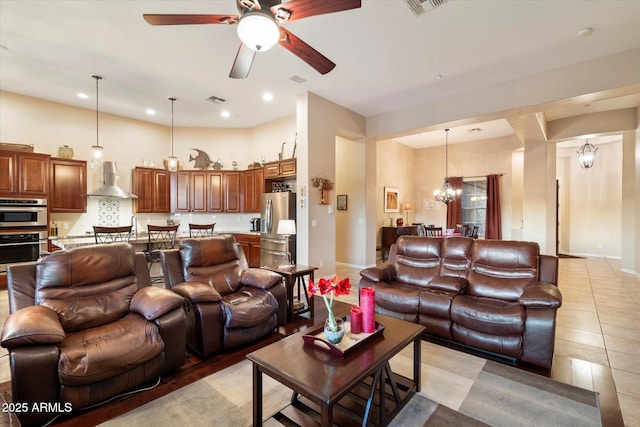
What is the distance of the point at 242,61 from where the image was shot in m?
2.73

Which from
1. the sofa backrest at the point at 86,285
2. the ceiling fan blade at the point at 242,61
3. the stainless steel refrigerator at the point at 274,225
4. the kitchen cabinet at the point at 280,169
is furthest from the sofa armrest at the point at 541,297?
the kitchen cabinet at the point at 280,169

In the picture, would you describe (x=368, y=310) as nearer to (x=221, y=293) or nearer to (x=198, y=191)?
(x=221, y=293)

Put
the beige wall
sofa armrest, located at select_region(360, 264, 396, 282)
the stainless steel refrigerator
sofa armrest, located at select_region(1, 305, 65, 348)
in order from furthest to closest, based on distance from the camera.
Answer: the beige wall → the stainless steel refrigerator → sofa armrest, located at select_region(360, 264, 396, 282) → sofa armrest, located at select_region(1, 305, 65, 348)

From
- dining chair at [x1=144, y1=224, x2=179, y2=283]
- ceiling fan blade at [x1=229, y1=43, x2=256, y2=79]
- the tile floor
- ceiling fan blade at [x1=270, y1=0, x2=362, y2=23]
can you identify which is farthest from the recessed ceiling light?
dining chair at [x1=144, y1=224, x2=179, y2=283]

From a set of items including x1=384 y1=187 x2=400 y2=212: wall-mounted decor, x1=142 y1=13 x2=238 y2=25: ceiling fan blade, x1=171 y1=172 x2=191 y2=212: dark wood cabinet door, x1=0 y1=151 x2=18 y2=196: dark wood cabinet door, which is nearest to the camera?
x1=142 y1=13 x2=238 y2=25: ceiling fan blade

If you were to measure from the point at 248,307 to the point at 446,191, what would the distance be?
6885 mm

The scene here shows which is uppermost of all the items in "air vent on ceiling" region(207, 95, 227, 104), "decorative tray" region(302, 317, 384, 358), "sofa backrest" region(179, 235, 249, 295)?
"air vent on ceiling" region(207, 95, 227, 104)

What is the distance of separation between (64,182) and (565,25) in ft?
26.2

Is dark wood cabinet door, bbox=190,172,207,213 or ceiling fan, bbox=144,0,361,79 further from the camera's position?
dark wood cabinet door, bbox=190,172,207,213

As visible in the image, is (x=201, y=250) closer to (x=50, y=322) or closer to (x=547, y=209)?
(x=50, y=322)

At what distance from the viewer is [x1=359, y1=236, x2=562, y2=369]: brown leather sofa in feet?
8.02

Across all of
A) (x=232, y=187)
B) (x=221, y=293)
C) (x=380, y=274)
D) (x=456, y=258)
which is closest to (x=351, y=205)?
(x=232, y=187)

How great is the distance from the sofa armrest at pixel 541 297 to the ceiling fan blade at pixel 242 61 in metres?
3.18

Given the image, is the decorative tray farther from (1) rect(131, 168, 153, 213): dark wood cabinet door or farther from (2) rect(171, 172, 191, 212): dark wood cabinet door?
(1) rect(131, 168, 153, 213): dark wood cabinet door
